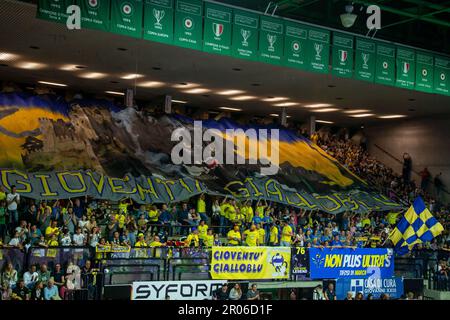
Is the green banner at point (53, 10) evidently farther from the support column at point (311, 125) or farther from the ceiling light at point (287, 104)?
the support column at point (311, 125)

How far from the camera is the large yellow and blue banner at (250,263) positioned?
1855 cm

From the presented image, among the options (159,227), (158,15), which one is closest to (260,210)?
(159,227)

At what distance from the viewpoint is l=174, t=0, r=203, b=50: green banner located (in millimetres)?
20656

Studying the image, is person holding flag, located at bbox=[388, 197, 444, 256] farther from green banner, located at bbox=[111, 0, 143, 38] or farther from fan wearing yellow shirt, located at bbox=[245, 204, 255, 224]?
green banner, located at bbox=[111, 0, 143, 38]

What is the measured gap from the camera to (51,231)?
1834cm

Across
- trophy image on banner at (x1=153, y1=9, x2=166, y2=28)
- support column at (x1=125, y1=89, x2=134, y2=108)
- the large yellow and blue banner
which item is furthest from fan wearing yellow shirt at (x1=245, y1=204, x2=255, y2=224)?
support column at (x1=125, y1=89, x2=134, y2=108)

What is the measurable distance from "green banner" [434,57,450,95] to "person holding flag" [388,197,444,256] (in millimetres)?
7480

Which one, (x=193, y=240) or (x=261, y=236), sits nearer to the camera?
(x=193, y=240)

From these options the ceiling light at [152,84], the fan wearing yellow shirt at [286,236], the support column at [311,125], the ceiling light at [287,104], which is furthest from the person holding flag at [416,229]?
the support column at [311,125]

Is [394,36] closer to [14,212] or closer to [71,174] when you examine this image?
[71,174]

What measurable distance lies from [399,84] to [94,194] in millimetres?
13713

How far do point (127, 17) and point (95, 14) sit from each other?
1.14m

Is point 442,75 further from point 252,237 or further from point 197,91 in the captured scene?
point 252,237
